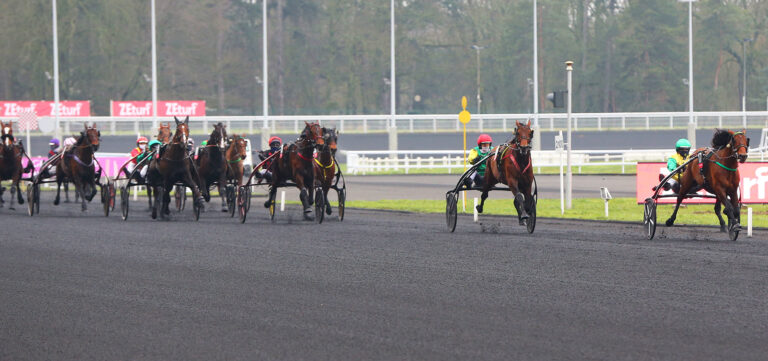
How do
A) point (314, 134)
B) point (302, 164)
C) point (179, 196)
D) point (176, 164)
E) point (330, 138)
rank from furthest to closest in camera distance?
1. point (179, 196)
2. point (176, 164)
3. point (330, 138)
4. point (302, 164)
5. point (314, 134)

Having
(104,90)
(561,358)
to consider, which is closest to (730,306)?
(561,358)

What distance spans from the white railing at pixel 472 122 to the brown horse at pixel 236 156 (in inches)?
1411

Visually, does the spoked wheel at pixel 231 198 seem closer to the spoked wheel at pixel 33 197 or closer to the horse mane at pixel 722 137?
the spoked wheel at pixel 33 197

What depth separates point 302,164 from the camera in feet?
63.3

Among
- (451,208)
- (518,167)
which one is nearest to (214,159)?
(451,208)

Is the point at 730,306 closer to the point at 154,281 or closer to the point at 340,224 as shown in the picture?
the point at 154,281

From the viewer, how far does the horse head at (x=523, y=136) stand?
53.8ft

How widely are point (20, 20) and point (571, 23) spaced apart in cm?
4178

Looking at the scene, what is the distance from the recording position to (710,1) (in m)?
83.2

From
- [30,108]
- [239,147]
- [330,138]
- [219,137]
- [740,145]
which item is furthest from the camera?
[30,108]

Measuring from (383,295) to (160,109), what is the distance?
189 ft

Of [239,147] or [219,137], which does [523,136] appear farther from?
[239,147]

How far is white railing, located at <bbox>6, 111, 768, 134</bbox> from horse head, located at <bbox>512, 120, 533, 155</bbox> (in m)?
42.5

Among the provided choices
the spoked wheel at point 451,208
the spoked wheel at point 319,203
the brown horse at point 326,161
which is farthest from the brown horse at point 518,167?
the brown horse at point 326,161
